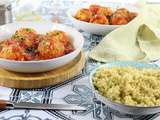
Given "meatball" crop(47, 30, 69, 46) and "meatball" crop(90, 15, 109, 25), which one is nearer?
"meatball" crop(47, 30, 69, 46)

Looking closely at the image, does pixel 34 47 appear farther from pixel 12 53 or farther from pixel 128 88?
pixel 128 88

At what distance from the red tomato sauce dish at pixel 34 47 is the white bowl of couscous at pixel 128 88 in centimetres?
16

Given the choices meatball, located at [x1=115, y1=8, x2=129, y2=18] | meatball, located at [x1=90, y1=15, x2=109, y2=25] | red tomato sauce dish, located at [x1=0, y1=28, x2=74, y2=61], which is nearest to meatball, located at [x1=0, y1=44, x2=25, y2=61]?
red tomato sauce dish, located at [x1=0, y1=28, x2=74, y2=61]

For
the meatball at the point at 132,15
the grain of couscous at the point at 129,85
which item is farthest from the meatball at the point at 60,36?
the meatball at the point at 132,15

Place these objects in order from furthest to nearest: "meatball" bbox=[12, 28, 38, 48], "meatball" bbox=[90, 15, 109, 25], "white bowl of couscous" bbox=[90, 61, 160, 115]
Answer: "meatball" bbox=[90, 15, 109, 25] → "meatball" bbox=[12, 28, 38, 48] → "white bowl of couscous" bbox=[90, 61, 160, 115]

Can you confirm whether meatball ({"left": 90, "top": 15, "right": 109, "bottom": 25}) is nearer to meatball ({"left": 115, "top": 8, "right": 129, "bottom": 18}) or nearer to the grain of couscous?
meatball ({"left": 115, "top": 8, "right": 129, "bottom": 18})

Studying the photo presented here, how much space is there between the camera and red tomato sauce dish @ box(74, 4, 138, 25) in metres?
1.37

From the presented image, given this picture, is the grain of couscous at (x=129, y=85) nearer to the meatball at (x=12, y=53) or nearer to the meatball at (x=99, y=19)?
the meatball at (x=12, y=53)

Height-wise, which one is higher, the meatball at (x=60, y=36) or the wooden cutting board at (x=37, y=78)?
the meatball at (x=60, y=36)

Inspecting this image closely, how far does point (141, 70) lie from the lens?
3.38 ft

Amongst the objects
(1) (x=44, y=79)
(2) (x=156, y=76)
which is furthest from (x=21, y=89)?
(2) (x=156, y=76)

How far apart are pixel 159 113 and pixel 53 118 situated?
28 cm

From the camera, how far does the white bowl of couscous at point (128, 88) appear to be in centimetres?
88

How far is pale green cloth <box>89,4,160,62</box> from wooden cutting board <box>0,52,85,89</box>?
155 mm
